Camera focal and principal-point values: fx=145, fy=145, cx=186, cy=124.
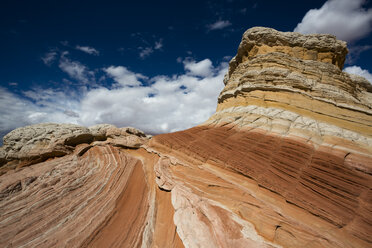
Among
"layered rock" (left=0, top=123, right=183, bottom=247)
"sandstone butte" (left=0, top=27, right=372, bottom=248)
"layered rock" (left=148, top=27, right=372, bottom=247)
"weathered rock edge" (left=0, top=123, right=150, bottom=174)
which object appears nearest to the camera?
"layered rock" (left=148, top=27, right=372, bottom=247)

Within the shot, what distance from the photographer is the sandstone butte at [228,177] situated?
3.99m

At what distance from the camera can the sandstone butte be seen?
13.1 feet

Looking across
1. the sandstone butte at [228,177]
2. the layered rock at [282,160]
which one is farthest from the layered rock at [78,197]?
the layered rock at [282,160]

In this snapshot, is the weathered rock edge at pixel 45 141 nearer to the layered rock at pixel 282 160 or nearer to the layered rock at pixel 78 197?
the layered rock at pixel 78 197

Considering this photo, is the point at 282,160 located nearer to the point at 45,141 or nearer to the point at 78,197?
the point at 78,197

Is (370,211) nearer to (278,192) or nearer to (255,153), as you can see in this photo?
(278,192)

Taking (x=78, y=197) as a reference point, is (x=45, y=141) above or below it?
above

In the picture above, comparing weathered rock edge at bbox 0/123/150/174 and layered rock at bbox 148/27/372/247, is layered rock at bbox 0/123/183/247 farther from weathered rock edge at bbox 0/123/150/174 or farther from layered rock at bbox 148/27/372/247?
layered rock at bbox 148/27/372/247

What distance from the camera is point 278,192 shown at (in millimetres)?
4668

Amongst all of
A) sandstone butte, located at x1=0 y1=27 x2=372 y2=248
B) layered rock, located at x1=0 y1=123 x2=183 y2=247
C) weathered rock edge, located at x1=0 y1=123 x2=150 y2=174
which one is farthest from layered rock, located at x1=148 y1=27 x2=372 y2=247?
weathered rock edge, located at x1=0 y1=123 x2=150 y2=174

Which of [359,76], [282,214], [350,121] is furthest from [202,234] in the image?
[359,76]

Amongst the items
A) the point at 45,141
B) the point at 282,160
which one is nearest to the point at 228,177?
the point at 282,160

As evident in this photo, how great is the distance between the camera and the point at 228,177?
5594mm

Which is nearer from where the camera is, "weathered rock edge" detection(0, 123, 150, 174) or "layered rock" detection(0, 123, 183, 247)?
"layered rock" detection(0, 123, 183, 247)
